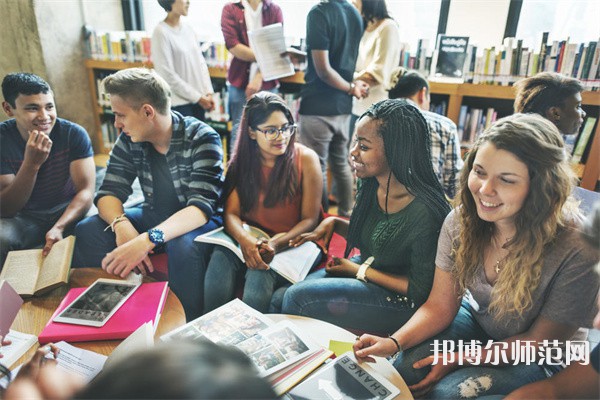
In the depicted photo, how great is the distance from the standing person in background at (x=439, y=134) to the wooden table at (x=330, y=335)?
1049 mm

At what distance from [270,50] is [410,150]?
1.74 m

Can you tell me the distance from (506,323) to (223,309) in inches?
32.9

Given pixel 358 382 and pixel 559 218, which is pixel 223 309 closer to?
pixel 358 382

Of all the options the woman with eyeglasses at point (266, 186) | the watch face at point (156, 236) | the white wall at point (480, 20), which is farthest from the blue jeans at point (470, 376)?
the white wall at point (480, 20)

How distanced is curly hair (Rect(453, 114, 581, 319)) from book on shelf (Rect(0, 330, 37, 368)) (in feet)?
4.16

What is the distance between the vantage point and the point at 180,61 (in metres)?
2.93

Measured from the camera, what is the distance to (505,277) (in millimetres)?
1143

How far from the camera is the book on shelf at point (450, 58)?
9.80 ft

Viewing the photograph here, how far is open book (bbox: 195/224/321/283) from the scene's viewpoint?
5.13ft

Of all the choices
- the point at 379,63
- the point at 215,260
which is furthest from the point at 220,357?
the point at 379,63

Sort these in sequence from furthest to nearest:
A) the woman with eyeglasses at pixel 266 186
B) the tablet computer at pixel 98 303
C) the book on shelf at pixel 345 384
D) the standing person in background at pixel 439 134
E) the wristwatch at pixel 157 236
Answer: the standing person in background at pixel 439 134, the woman with eyeglasses at pixel 266 186, the wristwatch at pixel 157 236, the tablet computer at pixel 98 303, the book on shelf at pixel 345 384

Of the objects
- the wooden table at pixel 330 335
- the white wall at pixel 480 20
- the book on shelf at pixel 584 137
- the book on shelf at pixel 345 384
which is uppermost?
the white wall at pixel 480 20

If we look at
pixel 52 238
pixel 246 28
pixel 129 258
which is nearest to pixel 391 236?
pixel 129 258

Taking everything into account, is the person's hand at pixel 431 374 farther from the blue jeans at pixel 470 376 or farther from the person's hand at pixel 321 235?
the person's hand at pixel 321 235
